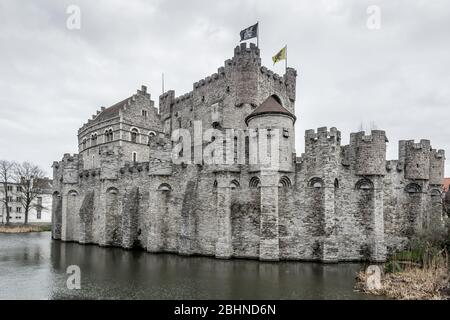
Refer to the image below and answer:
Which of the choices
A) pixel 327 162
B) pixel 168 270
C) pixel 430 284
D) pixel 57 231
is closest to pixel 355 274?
pixel 430 284

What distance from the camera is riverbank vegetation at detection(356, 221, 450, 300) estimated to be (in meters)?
11.6

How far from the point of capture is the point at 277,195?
19406 mm

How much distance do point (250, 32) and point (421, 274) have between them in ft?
66.7

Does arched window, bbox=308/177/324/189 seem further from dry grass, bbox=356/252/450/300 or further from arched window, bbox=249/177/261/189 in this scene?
dry grass, bbox=356/252/450/300

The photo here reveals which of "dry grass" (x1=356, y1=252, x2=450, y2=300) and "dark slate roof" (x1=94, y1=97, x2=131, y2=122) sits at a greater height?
"dark slate roof" (x1=94, y1=97, x2=131, y2=122)

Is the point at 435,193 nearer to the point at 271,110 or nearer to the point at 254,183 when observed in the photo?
the point at 254,183

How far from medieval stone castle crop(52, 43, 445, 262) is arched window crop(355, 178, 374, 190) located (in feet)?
0.21

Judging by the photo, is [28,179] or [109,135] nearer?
[109,135]

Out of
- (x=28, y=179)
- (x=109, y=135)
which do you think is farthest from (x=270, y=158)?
(x=28, y=179)

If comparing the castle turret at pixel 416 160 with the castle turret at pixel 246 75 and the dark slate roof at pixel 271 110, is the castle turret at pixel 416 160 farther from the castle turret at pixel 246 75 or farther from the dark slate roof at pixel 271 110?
the castle turret at pixel 246 75

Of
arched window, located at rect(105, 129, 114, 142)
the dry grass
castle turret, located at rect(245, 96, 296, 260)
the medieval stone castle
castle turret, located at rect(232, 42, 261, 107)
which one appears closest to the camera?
the dry grass

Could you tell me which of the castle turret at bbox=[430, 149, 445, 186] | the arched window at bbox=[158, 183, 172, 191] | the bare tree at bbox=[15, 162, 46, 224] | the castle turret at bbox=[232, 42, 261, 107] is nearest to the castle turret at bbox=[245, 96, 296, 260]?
the castle turret at bbox=[232, 42, 261, 107]

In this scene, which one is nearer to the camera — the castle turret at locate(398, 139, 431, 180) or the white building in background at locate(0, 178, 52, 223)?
the castle turret at locate(398, 139, 431, 180)

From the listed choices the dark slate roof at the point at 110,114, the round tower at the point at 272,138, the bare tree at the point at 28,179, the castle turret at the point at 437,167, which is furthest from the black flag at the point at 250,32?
the bare tree at the point at 28,179
